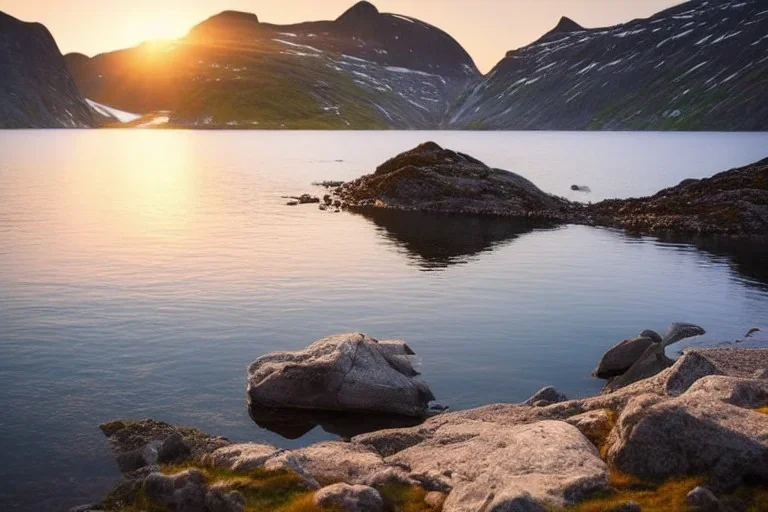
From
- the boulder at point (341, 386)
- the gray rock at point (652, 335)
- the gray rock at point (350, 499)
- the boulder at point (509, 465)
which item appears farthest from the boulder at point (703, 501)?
the gray rock at point (652, 335)

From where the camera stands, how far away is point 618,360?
123ft

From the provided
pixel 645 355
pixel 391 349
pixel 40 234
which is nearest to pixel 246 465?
pixel 391 349

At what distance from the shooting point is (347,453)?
2611 cm

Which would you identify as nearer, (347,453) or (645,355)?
(347,453)

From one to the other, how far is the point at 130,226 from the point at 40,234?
1034 centimetres

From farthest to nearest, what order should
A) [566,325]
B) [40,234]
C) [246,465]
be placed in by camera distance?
[40,234] → [566,325] → [246,465]

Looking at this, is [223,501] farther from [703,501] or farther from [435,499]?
[703,501]

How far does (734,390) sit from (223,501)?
17022 mm

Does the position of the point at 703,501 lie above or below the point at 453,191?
below

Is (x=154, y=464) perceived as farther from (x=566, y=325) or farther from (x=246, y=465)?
(x=566, y=325)

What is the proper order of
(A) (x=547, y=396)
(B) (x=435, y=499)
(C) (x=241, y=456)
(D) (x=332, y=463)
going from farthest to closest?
(A) (x=547, y=396) → (D) (x=332, y=463) → (C) (x=241, y=456) → (B) (x=435, y=499)

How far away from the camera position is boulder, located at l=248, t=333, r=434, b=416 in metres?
32.3

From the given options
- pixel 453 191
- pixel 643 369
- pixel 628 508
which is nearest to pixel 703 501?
pixel 628 508

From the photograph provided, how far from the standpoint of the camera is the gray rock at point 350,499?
66.1 feet
